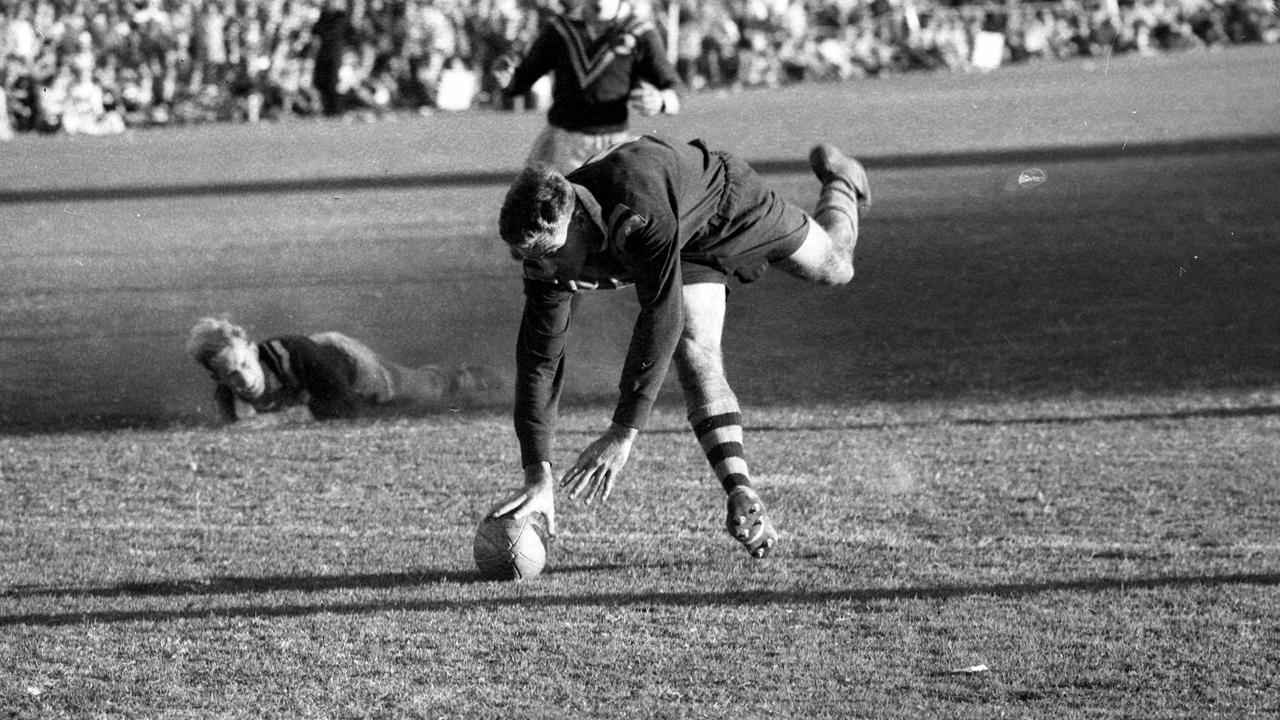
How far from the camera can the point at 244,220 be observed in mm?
16844

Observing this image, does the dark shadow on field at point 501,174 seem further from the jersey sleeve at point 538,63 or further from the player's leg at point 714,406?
the player's leg at point 714,406

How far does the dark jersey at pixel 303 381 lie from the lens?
9.12 meters

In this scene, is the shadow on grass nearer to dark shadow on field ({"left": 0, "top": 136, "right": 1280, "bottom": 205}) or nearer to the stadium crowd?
dark shadow on field ({"left": 0, "top": 136, "right": 1280, "bottom": 205})

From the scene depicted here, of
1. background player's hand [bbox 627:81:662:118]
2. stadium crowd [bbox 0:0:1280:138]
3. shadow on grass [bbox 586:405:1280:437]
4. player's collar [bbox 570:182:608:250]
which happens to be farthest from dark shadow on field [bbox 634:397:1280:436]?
stadium crowd [bbox 0:0:1280:138]

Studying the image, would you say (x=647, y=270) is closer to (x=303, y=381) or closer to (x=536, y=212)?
(x=536, y=212)

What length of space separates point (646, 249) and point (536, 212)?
0.46m

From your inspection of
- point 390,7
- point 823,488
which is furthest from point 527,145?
point 823,488

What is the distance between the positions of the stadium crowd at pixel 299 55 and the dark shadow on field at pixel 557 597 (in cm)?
2002

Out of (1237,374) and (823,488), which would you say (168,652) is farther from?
(1237,374)

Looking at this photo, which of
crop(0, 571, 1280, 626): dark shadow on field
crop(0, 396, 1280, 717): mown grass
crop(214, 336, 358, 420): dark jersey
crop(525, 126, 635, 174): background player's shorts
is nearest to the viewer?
crop(0, 396, 1280, 717): mown grass

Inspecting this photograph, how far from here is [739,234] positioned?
21.1ft

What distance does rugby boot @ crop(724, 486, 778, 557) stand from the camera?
18.9 feet

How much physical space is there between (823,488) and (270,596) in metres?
2.67

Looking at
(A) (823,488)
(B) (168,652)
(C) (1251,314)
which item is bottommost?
(C) (1251,314)
